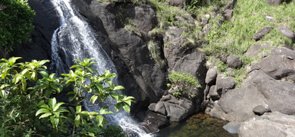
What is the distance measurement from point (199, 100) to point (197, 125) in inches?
73.4

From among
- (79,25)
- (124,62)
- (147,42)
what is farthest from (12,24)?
(147,42)

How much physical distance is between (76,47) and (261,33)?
1026cm

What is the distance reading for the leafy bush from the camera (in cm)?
1490

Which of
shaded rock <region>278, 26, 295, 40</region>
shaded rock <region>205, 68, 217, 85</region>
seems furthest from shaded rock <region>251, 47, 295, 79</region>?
shaded rock <region>278, 26, 295, 40</region>

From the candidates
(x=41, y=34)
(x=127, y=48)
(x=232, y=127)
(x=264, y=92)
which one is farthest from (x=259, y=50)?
(x=41, y=34)

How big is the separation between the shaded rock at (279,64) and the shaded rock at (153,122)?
17.5 ft

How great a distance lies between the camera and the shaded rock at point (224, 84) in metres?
15.4

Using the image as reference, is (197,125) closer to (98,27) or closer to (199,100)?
(199,100)

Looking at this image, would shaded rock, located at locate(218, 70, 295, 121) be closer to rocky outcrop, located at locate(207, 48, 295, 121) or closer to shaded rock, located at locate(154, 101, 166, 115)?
rocky outcrop, located at locate(207, 48, 295, 121)

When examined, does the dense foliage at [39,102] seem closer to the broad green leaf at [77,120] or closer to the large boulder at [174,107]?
the broad green leaf at [77,120]

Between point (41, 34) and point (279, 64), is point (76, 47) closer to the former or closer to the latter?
point (41, 34)

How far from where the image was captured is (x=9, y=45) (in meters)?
10.2

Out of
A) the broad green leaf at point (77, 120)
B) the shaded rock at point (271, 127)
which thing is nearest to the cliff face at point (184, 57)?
the shaded rock at point (271, 127)

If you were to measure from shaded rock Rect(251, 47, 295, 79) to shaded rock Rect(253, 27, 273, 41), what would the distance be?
6.36 ft
